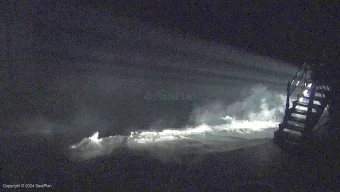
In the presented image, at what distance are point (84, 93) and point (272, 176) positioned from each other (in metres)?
10.1

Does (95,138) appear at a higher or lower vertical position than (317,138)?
higher

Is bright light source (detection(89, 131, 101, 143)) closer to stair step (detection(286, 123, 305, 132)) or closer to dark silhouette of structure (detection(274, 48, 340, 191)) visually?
dark silhouette of structure (detection(274, 48, 340, 191))

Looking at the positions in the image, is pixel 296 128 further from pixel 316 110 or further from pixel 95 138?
pixel 95 138

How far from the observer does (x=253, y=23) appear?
1370 centimetres

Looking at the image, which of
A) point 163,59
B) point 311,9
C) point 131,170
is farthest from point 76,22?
point 311,9

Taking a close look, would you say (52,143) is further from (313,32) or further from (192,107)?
(313,32)

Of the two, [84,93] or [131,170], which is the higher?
[84,93]
